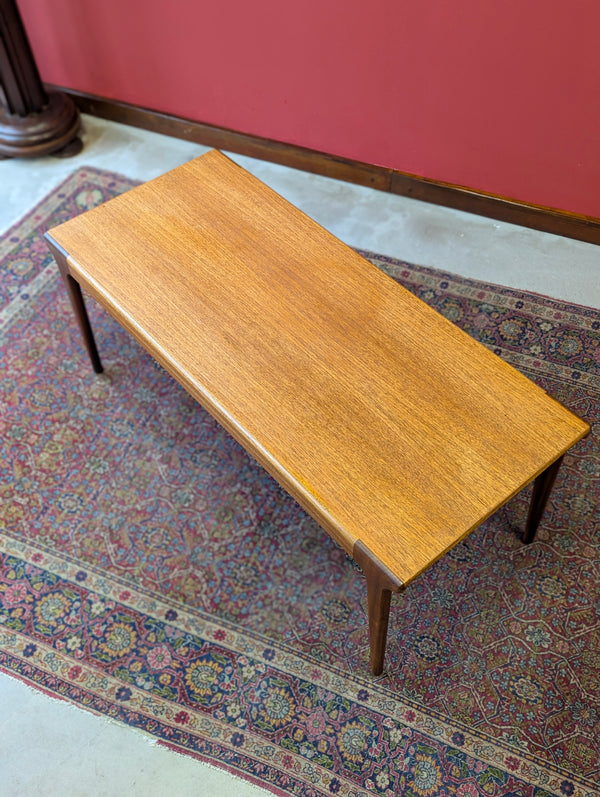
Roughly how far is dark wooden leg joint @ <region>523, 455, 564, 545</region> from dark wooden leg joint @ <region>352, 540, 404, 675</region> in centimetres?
49

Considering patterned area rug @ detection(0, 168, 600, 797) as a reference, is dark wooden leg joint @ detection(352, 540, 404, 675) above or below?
above

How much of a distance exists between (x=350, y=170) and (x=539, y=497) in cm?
156

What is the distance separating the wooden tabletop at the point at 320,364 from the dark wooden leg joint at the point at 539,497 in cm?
17

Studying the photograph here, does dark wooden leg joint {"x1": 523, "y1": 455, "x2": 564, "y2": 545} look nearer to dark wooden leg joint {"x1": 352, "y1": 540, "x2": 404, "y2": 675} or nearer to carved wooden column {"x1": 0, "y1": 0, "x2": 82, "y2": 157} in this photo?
dark wooden leg joint {"x1": 352, "y1": 540, "x2": 404, "y2": 675}

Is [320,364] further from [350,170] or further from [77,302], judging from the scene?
[350,170]

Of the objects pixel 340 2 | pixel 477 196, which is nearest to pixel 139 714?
pixel 477 196

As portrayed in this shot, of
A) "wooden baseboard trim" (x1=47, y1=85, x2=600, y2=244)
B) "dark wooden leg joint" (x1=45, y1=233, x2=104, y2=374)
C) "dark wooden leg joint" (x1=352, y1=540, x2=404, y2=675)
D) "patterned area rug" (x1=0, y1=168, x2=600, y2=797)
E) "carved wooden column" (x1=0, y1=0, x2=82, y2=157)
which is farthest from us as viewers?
"carved wooden column" (x1=0, y1=0, x2=82, y2=157)

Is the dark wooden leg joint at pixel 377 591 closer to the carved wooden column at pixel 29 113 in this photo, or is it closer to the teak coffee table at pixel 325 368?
the teak coffee table at pixel 325 368

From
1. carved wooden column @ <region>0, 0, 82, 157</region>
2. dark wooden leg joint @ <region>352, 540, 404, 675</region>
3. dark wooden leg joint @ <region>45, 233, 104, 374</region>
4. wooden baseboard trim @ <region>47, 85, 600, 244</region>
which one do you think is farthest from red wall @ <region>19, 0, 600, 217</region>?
dark wooden leg joint @ <region>352, 540, 404, 675</region>

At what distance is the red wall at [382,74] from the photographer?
237 cm

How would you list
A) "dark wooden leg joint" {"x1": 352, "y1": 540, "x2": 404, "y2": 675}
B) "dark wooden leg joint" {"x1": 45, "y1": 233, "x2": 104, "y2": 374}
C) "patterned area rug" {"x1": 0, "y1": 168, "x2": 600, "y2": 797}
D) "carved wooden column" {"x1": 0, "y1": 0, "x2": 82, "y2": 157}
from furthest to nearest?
"carved wooden column" {"x1": 0, "y1": 0, "x2": 82, "y2": 157}
"dark wooden leg joint" {"x1": 45, "y1": 233, "x2": 104, "y2": 374}
"patterned area rug" {"x1": 0, "y1": 168, "x2": 600, "y2": 797}
"dark wooden leg joint" {"x1": 352, "y1": 540, "x2": 404, "y2": 675}

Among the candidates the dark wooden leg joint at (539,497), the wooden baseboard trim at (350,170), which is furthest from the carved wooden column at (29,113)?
the dark wooden leg joint at (539,497)

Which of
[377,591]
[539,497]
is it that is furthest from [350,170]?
[377,591]

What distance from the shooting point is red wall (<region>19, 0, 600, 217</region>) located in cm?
237
